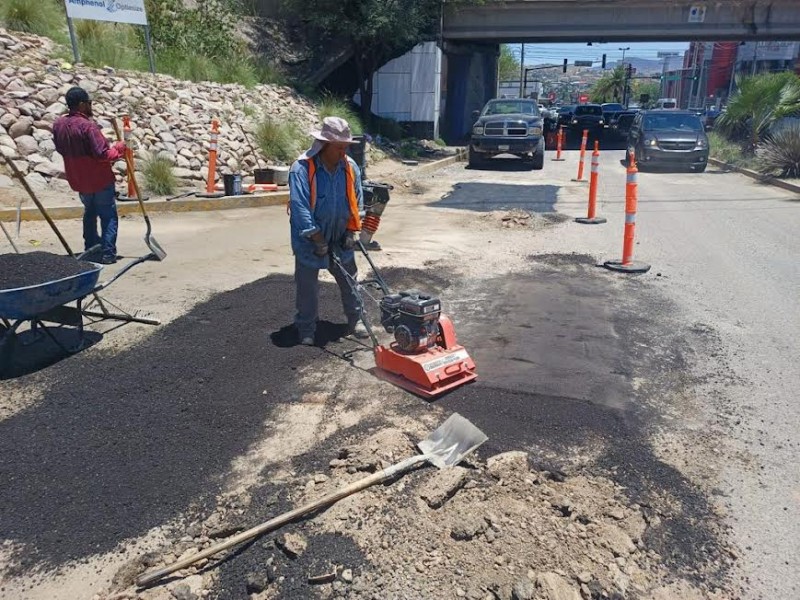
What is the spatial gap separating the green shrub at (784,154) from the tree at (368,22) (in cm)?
1138

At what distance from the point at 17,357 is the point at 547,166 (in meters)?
18.2

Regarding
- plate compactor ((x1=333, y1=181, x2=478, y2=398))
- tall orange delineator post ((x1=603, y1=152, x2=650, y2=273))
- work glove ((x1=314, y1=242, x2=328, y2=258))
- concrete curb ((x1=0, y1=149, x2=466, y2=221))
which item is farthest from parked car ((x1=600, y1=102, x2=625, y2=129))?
plate compactor ((x1=333, y1=181, x2=478, y2=398))

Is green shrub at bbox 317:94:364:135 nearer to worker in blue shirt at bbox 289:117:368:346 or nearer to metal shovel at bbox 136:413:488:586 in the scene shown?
worker in blue shirt at bbox 289:117:368:346

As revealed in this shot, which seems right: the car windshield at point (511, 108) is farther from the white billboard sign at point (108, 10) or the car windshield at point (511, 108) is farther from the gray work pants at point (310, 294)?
the gray work pants at point (310, 294)

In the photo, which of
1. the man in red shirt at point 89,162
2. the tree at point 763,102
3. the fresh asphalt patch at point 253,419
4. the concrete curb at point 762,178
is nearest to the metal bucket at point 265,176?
the man in red shirt at point 89,162

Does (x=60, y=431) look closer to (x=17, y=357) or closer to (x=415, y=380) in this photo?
(x=17, y=357)

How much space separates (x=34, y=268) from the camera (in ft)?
16.9

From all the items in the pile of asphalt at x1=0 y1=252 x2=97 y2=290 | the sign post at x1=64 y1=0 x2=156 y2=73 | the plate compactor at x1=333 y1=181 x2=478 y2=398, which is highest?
the sign post at x1=64 y1=0 x2=156 y2=73

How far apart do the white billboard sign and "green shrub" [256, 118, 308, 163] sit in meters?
3.42

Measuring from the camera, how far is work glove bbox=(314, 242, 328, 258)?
510 centimetres

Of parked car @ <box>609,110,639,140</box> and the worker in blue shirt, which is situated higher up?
the worker in blue shirt

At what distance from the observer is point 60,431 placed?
4.24 metres

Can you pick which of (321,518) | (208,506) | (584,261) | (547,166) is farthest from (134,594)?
(547,166)

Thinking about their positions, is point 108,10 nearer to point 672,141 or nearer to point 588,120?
point 672,141
